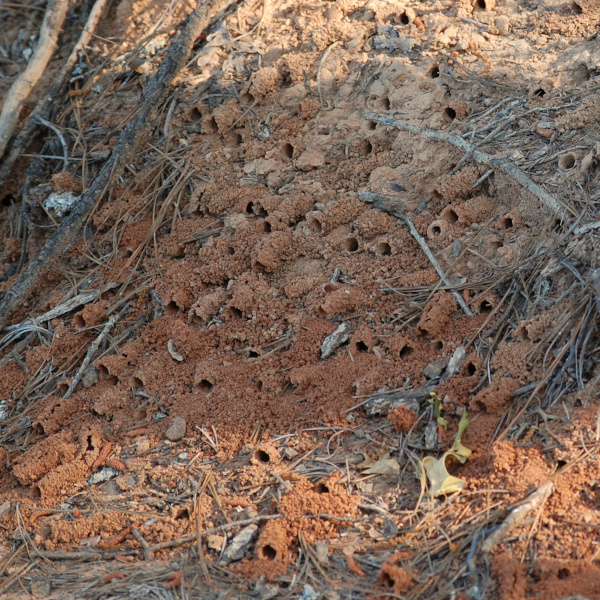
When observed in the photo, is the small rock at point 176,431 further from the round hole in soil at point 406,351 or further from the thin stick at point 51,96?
the thin stick at point 51,96

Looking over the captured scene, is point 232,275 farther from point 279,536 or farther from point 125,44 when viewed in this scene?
point 125,44

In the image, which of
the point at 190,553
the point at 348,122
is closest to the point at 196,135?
the point at 348,122

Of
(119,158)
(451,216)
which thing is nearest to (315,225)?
(451,216)

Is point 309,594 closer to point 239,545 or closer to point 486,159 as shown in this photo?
point 239,545

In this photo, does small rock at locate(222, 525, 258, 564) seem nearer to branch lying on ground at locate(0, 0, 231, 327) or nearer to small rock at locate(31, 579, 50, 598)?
small rock at locate(31, 579, 50, 598)

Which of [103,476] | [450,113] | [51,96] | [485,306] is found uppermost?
[51,96]

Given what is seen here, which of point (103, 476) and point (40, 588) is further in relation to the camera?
point (103, 476)

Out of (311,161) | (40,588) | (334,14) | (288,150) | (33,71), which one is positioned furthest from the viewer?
(33,71)
